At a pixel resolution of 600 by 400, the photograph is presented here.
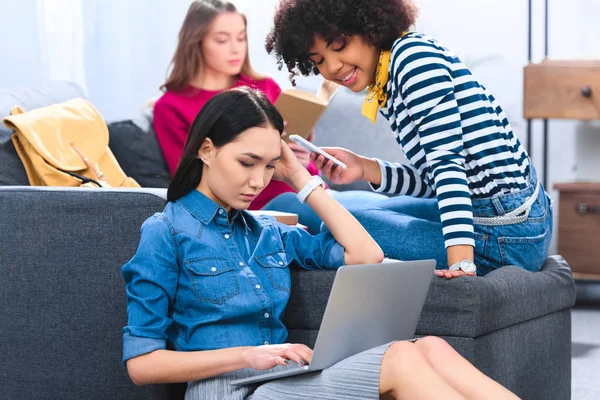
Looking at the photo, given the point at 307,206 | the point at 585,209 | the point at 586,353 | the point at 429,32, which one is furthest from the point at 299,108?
the point at 429,32

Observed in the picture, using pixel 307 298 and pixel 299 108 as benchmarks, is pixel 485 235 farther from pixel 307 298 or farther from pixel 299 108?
pixel 299 108

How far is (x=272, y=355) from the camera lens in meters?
1.22

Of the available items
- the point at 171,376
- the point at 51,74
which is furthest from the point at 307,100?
the point at 51,74

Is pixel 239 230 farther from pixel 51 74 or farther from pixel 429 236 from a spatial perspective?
pixel 51 74

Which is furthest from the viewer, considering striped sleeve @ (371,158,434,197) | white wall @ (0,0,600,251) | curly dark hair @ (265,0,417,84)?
white wall @ (0,0,600,251)

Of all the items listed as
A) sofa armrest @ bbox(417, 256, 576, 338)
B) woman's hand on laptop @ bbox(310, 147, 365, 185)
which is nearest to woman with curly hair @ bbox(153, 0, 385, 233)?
woman's hand on laptop @ bbox(310, 147, 365, 185)

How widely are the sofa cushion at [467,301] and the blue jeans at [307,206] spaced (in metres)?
0.36

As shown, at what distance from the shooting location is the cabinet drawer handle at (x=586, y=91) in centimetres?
305

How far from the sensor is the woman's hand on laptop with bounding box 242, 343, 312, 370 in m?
1.21

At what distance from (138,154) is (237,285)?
1.16 metres

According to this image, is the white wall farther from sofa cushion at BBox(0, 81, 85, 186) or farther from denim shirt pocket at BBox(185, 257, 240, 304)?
denim shirt pocket at BBox(185, 257, 240, 304)

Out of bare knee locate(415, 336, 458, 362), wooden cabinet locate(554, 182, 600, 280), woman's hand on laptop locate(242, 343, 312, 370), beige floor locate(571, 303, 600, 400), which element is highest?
woman's hand on laptop locate(242, 343, 312, 370)

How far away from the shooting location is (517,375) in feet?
5.21

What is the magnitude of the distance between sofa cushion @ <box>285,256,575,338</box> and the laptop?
Result: 3.1 inches
